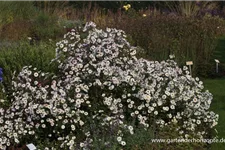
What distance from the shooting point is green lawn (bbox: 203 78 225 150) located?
20.0ft

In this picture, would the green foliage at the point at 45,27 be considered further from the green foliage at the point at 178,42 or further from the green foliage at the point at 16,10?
the green foliage at the point at 178,42

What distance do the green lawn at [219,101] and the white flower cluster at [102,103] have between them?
0.31 m

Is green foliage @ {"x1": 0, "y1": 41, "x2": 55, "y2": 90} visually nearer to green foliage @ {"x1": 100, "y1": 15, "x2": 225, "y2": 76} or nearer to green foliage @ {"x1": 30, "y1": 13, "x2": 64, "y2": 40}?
green foliage @ {"x1": 100, "y1": 15, "x2": 225, "y2": 76}

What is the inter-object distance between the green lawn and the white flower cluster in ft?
1.03

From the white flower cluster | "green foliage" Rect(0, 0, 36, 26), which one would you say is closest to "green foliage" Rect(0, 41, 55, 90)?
the white flower cluster

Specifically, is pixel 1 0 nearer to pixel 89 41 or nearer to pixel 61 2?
pixel 61 2

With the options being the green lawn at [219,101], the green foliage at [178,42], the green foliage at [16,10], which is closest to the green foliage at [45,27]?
the green foliage at [16,10]

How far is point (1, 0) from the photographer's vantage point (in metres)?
14.7

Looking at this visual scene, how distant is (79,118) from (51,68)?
164cm

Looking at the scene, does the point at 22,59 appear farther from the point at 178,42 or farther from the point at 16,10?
the point at 16,10

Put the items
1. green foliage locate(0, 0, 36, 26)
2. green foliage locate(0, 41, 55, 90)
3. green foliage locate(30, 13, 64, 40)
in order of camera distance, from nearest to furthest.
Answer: green foliage locate(0, 41, 55, 90), green foliage locate(30, 13, 64, 40), green foliage locate(0, 0, 36, 26)

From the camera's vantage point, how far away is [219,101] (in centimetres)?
762

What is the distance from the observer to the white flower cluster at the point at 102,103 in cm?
543

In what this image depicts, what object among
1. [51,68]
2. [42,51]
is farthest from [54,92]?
[42,51]
